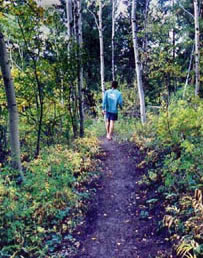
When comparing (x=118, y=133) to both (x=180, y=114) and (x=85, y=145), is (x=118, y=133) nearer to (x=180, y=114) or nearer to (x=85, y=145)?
(x=85, y=145)

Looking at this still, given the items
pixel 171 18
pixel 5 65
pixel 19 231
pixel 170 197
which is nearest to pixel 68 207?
pixel 19 231

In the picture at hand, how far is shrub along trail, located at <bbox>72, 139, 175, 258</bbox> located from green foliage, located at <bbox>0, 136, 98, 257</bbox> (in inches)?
13.9

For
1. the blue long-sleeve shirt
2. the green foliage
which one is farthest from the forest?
the blue long-sleeve shirt

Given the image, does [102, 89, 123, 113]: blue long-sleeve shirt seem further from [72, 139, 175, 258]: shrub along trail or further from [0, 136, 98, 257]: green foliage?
[0, 136, 98, 257]: green foliage

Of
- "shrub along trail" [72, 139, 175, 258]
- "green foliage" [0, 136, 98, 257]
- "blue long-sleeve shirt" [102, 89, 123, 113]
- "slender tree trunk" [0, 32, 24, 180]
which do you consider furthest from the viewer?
"blue long-sleeve shirt" [102, 89, 123, 113]

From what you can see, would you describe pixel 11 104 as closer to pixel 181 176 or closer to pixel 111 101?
pixel 181 176

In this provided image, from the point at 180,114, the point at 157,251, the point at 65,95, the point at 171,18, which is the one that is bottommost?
the point at 157,251

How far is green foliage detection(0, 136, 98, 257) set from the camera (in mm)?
4152

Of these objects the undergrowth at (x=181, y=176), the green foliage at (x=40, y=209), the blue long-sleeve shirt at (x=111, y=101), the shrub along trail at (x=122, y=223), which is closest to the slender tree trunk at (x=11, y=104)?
the green foliage at (x=40, y=209)

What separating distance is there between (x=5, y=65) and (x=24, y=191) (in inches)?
98.6

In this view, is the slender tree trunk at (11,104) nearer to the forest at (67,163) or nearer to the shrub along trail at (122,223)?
the forest at (67,163)

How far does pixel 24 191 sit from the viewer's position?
526 cm

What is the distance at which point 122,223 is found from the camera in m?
4.79

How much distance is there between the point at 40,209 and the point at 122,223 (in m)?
1.42
